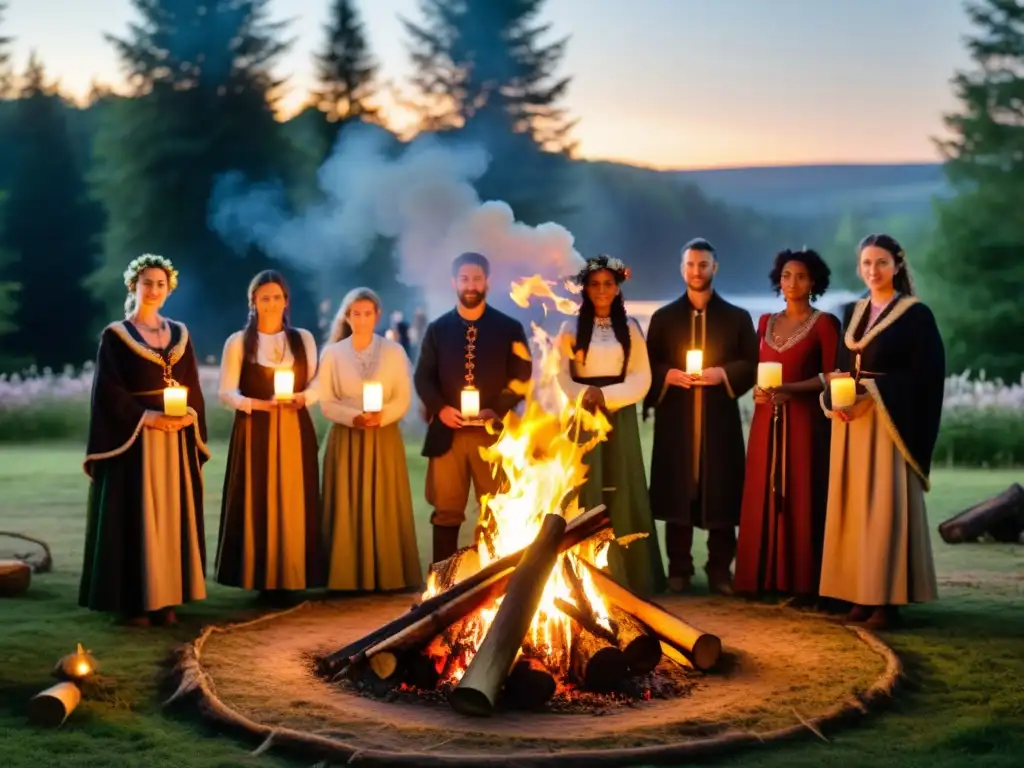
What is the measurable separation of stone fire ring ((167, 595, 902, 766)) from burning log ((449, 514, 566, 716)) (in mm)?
98

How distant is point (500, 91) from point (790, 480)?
55.6 feet

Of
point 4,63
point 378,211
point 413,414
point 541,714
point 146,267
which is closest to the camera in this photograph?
point 541,714

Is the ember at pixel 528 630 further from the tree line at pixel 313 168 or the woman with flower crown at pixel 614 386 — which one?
the tree line at pixel 313 168

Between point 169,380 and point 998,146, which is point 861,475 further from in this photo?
point 998,146

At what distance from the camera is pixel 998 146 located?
21625mm

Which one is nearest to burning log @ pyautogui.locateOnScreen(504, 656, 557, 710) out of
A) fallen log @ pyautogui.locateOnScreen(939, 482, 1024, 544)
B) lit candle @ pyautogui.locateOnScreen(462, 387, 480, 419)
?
lit candle @ pyautogui.locateOnScreen(462, 387, 480, 419)

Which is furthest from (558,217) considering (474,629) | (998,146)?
(474,629)

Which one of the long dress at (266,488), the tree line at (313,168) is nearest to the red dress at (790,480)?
the long dress at (266,488)

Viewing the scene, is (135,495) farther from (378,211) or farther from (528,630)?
(378,211)

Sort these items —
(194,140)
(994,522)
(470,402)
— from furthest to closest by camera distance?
(194,140), (994,522), (470,402)

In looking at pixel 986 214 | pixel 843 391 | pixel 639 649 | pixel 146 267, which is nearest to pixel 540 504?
pixel 639 649

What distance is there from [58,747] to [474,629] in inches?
76.2

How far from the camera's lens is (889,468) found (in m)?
7.32

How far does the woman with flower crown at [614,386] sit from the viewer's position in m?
8.06
